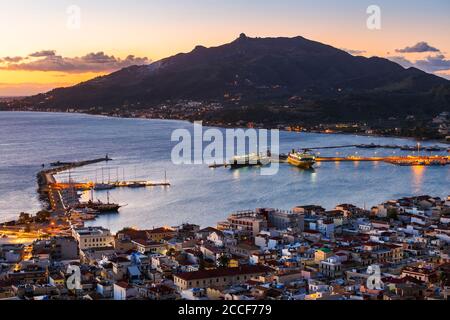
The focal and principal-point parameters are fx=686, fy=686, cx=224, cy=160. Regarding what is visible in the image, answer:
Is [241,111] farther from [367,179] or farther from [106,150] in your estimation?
[367,179]

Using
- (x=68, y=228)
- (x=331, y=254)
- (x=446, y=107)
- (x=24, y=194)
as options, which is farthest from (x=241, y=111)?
(x=331, y=254)

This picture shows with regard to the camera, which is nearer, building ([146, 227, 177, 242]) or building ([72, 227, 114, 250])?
building ([72, 227, 114, 250])

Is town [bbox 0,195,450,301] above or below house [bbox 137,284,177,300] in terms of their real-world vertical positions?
below

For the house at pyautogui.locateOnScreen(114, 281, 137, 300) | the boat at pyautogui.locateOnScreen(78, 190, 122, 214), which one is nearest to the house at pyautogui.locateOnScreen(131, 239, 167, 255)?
the house at pyautogui.locateOnScreen(114, 281, 137, 300)

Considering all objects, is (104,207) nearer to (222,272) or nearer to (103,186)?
(103,186)

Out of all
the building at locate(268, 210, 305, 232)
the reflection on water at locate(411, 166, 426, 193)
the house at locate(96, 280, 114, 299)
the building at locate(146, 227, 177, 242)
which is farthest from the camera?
the reflection on water at locate(411, 166, 426, 193)

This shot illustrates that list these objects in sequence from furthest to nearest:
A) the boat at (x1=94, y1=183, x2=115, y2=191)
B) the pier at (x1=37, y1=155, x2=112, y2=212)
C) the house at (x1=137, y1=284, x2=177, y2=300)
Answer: the boat at (x1=94, y1=183, x2=115, y2=191), the pier at (x1=37, y1=155, x2=112, y2=212), the house at (x1=137, y1=284, x2=177, y2=300)

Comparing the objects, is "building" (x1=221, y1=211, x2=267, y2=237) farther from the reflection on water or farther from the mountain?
the mountain
